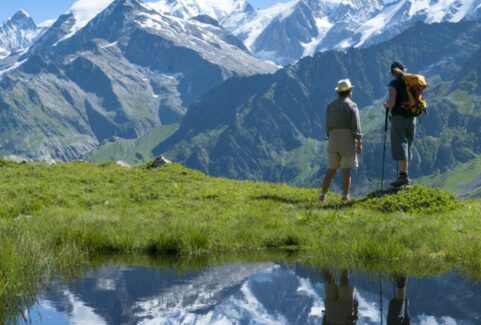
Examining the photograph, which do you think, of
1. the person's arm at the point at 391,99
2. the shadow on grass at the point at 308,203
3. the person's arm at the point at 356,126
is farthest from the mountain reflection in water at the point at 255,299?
the person's arm at the point at 391,99

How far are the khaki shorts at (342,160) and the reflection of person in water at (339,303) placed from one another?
10332 mm

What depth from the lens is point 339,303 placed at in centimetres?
1010

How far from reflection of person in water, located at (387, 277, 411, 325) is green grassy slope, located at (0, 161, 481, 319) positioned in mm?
2073

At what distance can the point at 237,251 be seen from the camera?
15.7 m

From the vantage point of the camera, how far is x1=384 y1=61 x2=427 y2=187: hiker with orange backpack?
22125mm

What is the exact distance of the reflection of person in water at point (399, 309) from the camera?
910cm

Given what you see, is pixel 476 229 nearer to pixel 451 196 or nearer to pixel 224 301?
pixel 451 196

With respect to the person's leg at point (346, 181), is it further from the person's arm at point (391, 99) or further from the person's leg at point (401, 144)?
the person's arm at point (391, 99)

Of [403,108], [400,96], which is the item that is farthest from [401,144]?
[400,96]

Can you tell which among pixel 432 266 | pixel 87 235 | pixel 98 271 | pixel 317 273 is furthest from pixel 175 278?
pixel 432 266

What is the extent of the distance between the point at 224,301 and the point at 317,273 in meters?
2.56

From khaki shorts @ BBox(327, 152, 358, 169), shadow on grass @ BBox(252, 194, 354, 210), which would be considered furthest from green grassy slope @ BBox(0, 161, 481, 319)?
khaki shorts @ BBox(327, 152, 358, 169)

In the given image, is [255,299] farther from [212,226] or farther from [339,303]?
[212,226]

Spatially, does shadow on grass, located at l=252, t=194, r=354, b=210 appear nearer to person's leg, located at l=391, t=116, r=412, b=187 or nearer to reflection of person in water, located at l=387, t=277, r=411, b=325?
person's leg, located at l=391, t=116, r=412, b=187
